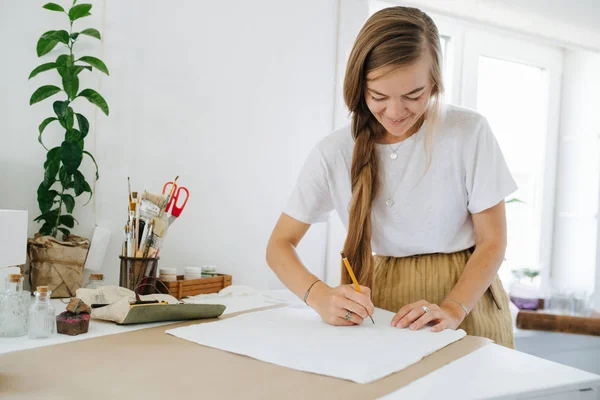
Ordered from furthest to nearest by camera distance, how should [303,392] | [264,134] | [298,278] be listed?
[264,134] < [298,278] < [303,392]

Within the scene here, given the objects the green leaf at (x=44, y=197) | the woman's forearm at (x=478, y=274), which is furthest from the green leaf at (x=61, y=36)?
the woman's forearm at (x=478, y=274)

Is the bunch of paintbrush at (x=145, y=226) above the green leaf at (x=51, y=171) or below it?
below

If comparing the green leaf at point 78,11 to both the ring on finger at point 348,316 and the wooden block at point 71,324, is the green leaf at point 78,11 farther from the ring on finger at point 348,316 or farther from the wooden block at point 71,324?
the ring on finger at point 348,316

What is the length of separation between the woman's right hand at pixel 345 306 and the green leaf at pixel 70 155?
73cm

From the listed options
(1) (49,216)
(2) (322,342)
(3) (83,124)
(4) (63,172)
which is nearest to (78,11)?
(3) (83,124)

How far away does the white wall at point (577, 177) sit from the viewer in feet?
8.91

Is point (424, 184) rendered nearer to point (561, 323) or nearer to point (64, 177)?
point (561, 323)

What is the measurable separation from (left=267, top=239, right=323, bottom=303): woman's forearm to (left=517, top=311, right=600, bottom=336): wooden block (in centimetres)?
82

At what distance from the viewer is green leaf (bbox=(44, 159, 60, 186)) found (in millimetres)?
1430

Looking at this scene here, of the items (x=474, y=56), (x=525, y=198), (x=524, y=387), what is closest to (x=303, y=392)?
(x=524, y=387)

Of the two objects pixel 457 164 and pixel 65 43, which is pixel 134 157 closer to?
pixel 65 43

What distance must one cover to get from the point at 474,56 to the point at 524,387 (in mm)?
2066

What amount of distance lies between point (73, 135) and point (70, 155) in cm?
6

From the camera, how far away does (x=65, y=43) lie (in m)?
1.46
